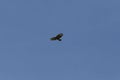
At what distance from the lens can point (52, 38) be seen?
92.2 meters

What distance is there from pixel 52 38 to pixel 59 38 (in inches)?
127

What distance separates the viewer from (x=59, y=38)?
→ 3546 inches
